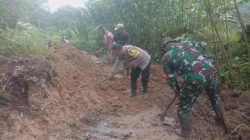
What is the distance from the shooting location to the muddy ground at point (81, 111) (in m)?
5.84

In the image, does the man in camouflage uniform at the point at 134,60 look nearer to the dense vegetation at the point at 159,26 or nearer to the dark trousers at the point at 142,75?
the dark trousers at the point at 142,75

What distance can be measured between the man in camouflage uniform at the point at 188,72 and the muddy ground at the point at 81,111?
57cm

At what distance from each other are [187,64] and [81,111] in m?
2.40

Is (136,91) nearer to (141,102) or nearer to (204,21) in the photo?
(141,102)

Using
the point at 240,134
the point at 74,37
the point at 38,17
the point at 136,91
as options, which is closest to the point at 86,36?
the point at 74,37

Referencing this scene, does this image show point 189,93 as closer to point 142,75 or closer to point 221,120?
point 221,120

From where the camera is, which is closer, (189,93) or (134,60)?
(189,93)

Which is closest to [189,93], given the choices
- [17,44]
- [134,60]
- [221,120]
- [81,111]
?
[221,120]

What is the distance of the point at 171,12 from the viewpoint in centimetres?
1192

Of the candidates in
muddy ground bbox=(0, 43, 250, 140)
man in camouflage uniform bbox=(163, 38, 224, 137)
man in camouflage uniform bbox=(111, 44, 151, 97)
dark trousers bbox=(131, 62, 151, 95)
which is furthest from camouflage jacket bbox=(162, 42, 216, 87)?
dark trousers bbox=(131, 62, 151, 95)

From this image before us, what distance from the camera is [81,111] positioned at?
23.6 feet

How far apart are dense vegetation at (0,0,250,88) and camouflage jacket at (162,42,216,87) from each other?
1164 millimetres

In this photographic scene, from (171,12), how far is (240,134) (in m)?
6.67

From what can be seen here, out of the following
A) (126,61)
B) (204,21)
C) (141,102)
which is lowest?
(141,102)
